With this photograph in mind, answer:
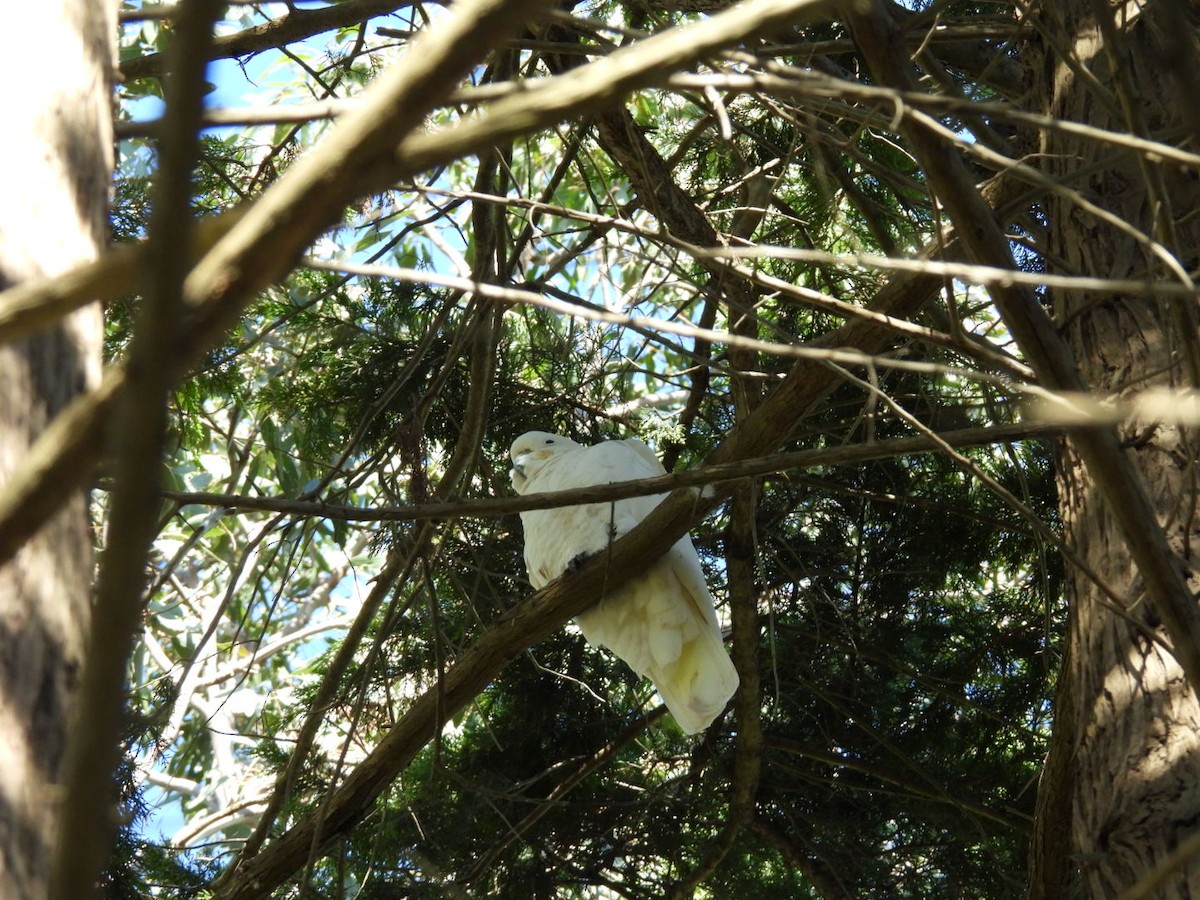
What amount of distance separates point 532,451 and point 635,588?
0.68 meters

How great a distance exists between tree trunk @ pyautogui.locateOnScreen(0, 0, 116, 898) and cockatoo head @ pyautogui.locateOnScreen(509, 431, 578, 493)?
8.68 feet

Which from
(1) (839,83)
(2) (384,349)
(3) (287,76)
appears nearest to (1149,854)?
(1) (839,83)

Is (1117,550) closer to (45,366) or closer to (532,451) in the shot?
(45,366)

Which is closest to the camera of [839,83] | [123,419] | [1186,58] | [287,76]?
[123,419]

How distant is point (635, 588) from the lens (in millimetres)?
3498

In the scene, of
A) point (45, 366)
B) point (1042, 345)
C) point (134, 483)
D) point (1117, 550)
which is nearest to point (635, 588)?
point (1117, 550)

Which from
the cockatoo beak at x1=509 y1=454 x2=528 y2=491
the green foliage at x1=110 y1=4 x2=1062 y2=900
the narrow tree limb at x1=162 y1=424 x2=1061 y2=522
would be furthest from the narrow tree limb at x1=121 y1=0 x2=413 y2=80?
the cockatoo beak at x1=509 y1=454 x2=528 y2=491

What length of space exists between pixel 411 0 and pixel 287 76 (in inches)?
303

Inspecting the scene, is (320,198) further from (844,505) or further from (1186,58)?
(844,505)

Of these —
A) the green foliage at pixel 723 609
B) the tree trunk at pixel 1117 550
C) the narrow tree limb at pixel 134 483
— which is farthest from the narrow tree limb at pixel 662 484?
the green foliage at pixel 723 609

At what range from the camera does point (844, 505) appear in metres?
3.86

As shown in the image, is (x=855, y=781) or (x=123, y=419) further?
(x=855, y=781)

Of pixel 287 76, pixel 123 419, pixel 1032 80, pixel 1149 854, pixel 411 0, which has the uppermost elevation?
pixel 287 76

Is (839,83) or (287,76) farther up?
(287,76)
